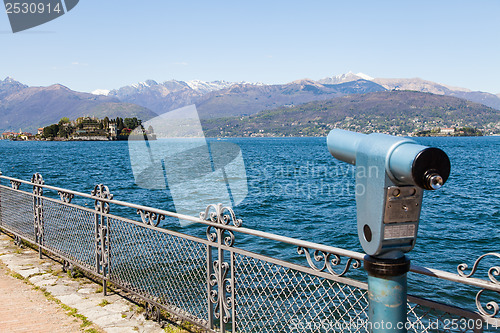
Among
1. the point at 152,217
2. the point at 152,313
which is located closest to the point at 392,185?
the point at 152,217

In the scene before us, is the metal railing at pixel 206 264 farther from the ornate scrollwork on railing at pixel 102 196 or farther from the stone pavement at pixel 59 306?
the stone pavement at pixel 59 306

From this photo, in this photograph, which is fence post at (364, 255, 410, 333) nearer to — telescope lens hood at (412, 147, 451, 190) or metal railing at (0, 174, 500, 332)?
metal railing at (0, 174, 500, 332)

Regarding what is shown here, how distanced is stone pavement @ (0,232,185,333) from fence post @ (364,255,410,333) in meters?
2.90

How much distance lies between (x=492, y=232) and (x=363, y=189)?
2022cm

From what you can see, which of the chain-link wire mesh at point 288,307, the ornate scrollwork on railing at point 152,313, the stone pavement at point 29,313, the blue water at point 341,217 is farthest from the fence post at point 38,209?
the blue water at point 341,217

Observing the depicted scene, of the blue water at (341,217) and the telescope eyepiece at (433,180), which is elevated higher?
the telescope eyepiece at (433,180)

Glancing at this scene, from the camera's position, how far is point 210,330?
165 inches

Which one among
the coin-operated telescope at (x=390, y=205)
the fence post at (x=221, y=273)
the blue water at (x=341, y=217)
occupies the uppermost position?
the coin-operated telescope at (x=390, y=205)

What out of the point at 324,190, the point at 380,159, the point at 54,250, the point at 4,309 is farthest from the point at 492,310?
the point at 324,190

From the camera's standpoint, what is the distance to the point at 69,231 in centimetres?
704

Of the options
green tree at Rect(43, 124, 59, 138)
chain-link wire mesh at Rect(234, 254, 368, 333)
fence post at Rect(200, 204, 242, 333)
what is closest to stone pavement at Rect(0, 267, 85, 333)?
fence post at Rect(200, 204, 242, 333)

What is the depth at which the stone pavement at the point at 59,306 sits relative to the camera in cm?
455

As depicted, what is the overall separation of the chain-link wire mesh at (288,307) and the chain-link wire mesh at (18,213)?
13.5 ft

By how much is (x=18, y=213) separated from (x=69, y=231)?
6.85ft
